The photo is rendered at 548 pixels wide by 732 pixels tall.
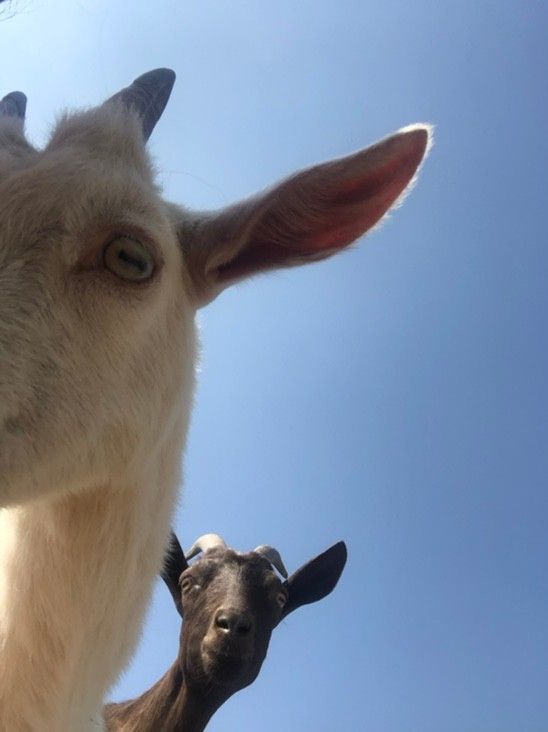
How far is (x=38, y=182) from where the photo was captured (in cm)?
241

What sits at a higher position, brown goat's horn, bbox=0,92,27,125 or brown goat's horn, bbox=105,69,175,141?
brown goat's horn, bbox=105,69,175,141

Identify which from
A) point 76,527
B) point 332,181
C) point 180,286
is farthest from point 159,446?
point 332,181

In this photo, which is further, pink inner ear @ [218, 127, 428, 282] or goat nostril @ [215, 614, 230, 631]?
goat nostril @ [215, 614, 230, 631]

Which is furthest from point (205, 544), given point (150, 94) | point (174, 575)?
point (150, 94)

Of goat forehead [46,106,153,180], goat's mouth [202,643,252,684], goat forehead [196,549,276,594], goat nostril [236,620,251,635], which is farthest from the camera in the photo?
goat forehead [196,549,276,594]

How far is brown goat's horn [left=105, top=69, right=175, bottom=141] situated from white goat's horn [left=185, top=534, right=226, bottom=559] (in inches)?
164

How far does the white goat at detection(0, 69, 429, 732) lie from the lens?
7.51ft

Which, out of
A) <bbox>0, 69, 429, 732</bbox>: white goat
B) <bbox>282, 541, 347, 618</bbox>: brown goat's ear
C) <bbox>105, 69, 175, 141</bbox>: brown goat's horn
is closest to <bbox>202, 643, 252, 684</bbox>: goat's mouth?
<bbox>282, 541, 347, 618</bbox>: brown goat's ear

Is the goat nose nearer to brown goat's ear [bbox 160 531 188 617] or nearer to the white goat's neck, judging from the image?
brown goat's ear [bbox 160 531 188 617]

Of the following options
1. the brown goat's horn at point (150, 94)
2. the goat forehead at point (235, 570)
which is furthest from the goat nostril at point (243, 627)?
the brown goat's horn at point (150, 94)

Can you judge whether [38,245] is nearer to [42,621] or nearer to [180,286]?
[180,286]

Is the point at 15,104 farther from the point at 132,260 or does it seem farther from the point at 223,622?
→ the point at 223,622

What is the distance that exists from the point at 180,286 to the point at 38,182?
74cm

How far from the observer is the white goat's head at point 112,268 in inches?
88.6
